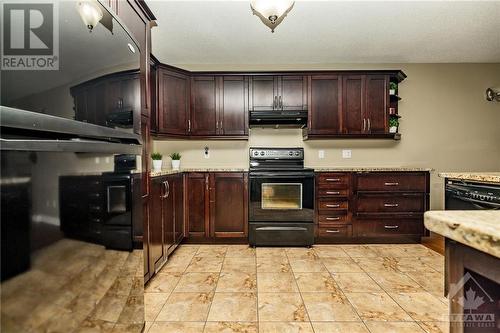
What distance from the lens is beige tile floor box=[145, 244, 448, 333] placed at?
1.59 m

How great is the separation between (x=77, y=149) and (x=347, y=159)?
3529mm

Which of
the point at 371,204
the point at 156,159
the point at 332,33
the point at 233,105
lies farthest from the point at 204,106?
the point at 371,204

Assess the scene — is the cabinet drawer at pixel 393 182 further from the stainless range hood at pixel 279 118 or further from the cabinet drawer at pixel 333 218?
the stainless range hood at pixel 279 118

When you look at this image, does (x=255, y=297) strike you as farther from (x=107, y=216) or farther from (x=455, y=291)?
(x=455, y=291)

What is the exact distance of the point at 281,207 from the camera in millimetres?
3033

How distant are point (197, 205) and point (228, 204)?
374 mm

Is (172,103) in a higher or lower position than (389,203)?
higher

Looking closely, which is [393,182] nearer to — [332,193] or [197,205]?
[332,193]

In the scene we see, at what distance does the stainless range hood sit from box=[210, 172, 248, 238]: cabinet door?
0.80m

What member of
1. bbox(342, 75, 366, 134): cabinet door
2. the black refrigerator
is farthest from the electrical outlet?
the black refrigerator

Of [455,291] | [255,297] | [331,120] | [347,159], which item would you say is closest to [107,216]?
[455,291]

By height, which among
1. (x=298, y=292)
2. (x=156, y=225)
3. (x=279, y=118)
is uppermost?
(x=279, y=118)

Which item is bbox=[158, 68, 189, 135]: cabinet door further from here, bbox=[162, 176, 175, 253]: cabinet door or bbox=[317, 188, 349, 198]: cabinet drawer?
bbox=[317, 188, 349, 198]: cabinet drawer

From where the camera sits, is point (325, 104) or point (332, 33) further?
point (325, 104)
